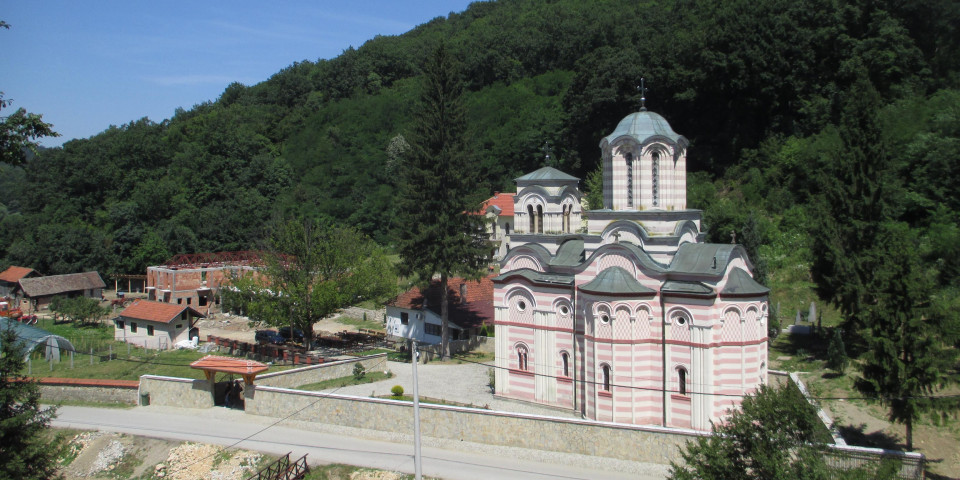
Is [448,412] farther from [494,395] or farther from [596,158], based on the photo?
[596,158]

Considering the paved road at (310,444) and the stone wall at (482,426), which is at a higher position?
the stone wall at (482,426)

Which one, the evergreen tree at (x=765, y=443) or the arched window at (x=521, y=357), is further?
the arched window at (x=521, y=357)

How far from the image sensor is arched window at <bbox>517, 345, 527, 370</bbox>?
68.4ft

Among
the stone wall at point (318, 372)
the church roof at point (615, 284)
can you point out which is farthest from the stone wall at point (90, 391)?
the church roof at point (615, 284)

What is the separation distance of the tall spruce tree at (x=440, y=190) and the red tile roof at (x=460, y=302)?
287cm

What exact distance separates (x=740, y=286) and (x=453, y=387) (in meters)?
9.56

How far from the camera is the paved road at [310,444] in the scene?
16.0 m

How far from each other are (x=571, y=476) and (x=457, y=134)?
15.0m

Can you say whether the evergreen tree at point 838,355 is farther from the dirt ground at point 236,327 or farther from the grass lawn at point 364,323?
the dirt ground at point 236,327

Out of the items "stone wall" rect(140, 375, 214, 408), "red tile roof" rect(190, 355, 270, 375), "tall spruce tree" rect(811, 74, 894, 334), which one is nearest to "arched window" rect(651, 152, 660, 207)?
"tall spruce tree" rect(811, 74, 894, 334)

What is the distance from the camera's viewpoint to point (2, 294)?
4825 cm

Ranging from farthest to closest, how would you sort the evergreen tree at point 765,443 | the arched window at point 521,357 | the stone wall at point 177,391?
1. the stone wall at point 177,391
2. the arched window at point 521,357
3. the evergreen tree at point 765,443

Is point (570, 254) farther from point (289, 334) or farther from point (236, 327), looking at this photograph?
point (236, 327)

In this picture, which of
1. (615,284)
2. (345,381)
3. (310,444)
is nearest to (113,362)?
(345,381)
